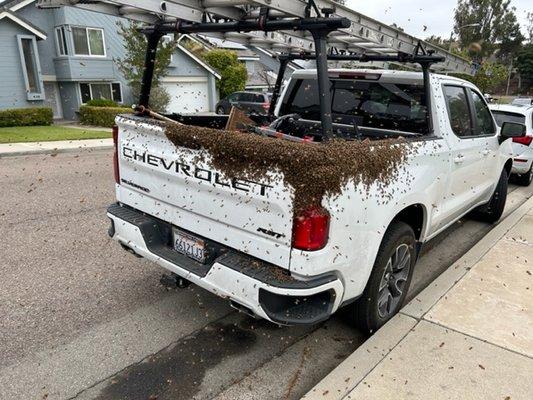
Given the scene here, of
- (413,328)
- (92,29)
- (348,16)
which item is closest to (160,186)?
(348,16)

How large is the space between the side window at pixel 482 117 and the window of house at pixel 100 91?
2402 centimetres

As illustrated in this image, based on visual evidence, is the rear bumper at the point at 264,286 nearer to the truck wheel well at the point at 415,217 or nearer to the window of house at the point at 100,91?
the truck wheel well at the point at 415,217

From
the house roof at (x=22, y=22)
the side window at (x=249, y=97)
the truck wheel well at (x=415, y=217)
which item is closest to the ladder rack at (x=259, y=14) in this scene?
the truck wheel well at (x=415, y=217)

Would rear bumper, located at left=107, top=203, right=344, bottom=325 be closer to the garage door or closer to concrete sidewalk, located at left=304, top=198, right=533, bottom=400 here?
concrete sidewalk, located at left=304, top=198, right=533, bottom=400

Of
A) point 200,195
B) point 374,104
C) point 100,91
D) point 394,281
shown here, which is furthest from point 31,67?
point 394,281

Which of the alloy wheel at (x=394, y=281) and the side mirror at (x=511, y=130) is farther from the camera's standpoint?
the side mirror at (x=511, y=130)

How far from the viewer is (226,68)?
3388cm

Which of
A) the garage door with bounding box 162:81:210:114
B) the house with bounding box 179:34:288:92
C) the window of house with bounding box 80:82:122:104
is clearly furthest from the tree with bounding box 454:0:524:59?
the window of house with bounding box 80:82:122:104

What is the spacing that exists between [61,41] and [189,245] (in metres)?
24.6

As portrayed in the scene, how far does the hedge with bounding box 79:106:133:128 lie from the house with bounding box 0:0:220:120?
3841 millimetres

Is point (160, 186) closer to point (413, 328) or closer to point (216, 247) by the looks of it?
point (216, 247)

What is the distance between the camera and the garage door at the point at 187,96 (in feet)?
98.4

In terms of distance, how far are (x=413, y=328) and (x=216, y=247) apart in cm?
165

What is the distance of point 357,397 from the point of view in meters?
2.57
